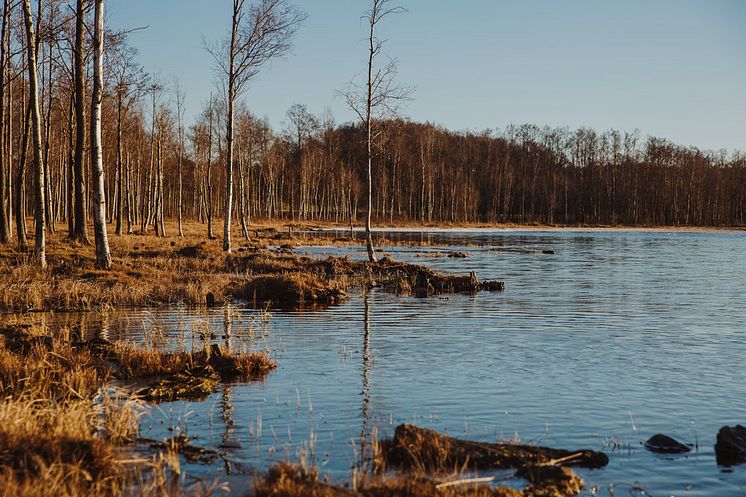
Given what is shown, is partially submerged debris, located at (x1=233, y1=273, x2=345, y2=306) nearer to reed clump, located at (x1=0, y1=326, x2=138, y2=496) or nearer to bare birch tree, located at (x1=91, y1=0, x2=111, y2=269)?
bare birch tree, located at (x1=91, y1=0, x2=111, y2=269)

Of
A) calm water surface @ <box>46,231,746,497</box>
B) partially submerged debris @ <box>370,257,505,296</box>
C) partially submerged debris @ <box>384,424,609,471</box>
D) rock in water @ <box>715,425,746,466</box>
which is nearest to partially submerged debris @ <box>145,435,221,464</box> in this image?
calm water surface @ <box>46,231,746,497</box>

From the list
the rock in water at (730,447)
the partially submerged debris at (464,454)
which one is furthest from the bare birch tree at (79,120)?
the rock in water at (730,447)

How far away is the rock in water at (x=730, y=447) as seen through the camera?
787cm

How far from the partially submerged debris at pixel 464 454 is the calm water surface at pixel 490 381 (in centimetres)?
30

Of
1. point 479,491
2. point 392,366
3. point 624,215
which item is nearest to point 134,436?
point 479,491

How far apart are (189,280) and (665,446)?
17.8 m

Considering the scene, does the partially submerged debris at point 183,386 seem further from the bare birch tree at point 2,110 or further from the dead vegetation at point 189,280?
the bare birch tree at point 2,110

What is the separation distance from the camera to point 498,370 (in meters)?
12.5

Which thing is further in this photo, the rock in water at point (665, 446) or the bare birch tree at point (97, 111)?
the bare birch tree at point (97, 111)

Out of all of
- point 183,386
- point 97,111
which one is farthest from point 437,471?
point 97,111

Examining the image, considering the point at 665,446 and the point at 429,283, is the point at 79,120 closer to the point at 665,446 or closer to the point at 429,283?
the point at 429,283

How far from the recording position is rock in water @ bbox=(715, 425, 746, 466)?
787cm

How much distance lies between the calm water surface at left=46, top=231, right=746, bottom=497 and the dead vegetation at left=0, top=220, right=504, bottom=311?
2033 millimetres

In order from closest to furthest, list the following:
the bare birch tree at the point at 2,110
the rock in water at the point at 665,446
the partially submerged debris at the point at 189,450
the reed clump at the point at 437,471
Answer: the reed clump at the point at 437,471
the partially submerged debris at the point at 189,450
the rock in water at the point at 665,446
the bare birch tree at the point at 2,110
